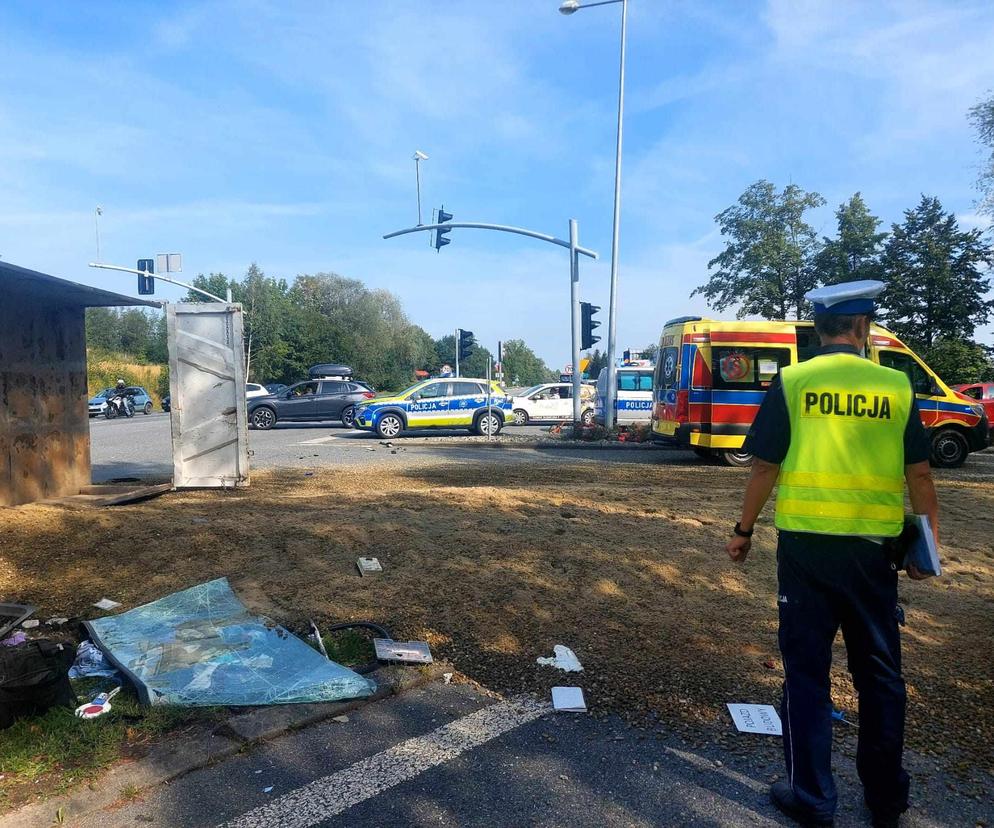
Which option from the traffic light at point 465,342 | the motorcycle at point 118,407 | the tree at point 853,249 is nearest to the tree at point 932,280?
the tree at point 853,249

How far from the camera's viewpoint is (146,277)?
30609 mm

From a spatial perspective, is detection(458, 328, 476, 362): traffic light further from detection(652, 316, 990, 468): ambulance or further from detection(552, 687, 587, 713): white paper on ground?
detection(552, 687, 587, 713): white paper on ground

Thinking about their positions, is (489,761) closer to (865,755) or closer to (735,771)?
(735,771)

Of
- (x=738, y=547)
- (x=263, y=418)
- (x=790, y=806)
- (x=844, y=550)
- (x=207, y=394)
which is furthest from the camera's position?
(x=263, y=418)

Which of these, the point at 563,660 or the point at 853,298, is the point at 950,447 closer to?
the point at 563,660

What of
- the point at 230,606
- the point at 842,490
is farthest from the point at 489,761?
the point at 230,606

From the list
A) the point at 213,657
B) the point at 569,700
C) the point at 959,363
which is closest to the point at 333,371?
the point at 959,363

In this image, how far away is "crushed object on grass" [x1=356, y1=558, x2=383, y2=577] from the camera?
18.3 feet

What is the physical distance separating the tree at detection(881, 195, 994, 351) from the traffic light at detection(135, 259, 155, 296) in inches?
1122

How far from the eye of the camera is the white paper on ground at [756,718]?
11.3ft

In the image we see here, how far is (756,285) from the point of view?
32844 millimetres

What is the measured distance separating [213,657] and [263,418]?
69.8 feet

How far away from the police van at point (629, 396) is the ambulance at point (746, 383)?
7574mm

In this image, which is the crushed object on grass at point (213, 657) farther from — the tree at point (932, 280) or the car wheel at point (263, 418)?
the tree at point (932, 280)
